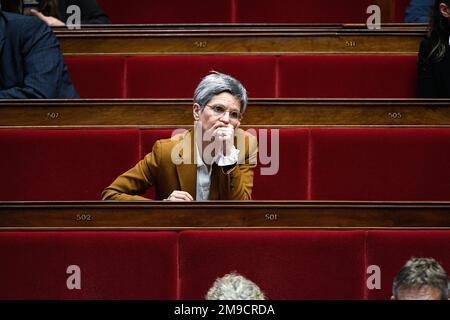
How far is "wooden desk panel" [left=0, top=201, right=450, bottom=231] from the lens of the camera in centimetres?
76

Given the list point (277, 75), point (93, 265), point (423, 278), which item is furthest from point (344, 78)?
point (423, 278)

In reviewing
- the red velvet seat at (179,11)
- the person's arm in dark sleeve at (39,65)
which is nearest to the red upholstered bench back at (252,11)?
the red velvet seat at (179,11)

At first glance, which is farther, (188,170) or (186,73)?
(186,73)

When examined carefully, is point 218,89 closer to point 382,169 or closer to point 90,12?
point 382,169

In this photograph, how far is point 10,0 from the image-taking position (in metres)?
1.11

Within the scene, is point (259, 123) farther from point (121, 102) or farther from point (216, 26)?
point (216, 26)

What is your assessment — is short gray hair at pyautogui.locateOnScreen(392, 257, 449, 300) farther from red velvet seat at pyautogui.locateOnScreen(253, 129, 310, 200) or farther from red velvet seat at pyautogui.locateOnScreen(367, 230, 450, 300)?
red velvet seat at pyautogui.locateOnScreen(253, 129, 310, 200)

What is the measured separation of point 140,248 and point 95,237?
31 millimetres

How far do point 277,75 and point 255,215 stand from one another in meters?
0.32

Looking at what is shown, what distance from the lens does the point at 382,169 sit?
90 centimetres

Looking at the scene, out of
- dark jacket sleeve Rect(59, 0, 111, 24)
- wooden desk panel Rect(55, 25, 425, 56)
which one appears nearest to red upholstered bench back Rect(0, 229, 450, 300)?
wooden desk panel Rect(55, 25, 425, 56)

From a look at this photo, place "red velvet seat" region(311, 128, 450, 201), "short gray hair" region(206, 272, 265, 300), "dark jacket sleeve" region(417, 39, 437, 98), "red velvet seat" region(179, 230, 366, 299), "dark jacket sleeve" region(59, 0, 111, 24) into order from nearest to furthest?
"short gray hair" region(206, 272, 265, 300), "red velvet seat" region(179, 230, 366, 299), "red velvet seat" region(311, 128, 450, 201), "dark jacket sleeve" region(417, 39, 437, 98), "dark jacket sleeve" region(59, 0, 111, 24)
